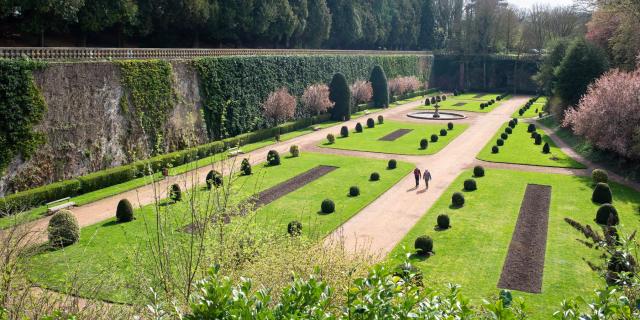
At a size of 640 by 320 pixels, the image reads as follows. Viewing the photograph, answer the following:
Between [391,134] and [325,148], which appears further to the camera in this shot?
[391,134]

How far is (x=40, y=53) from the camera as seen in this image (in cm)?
3222

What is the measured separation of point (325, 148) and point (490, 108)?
40.8m

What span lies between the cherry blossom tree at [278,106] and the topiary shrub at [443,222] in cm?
3113

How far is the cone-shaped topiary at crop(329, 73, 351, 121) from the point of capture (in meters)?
66.1

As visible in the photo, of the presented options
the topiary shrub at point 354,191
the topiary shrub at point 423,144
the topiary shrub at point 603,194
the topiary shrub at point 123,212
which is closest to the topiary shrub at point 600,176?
the topiary shrub at point 603,194

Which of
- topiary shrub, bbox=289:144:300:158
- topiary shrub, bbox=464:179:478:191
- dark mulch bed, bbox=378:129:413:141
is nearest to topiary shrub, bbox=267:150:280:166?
topiary shrub, bbox=289:144:300:158

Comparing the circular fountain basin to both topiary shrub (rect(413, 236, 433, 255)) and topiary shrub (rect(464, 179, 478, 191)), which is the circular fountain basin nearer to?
topiary shrub (rect(464, 179, 478, 191))

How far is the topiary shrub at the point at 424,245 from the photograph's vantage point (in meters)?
23.0

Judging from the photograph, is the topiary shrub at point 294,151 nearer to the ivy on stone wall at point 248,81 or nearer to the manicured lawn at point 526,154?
the ivy on stone wall at point 248,81

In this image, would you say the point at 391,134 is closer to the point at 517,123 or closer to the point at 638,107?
the point at 517,123

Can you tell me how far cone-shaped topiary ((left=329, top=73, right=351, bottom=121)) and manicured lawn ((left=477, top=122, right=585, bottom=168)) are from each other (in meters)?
19.6

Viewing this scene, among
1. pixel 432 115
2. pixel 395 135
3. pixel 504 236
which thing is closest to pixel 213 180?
pixel 504 236

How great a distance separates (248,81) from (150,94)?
47.1 ft

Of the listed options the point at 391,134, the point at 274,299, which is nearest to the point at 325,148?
the point at 391,134
